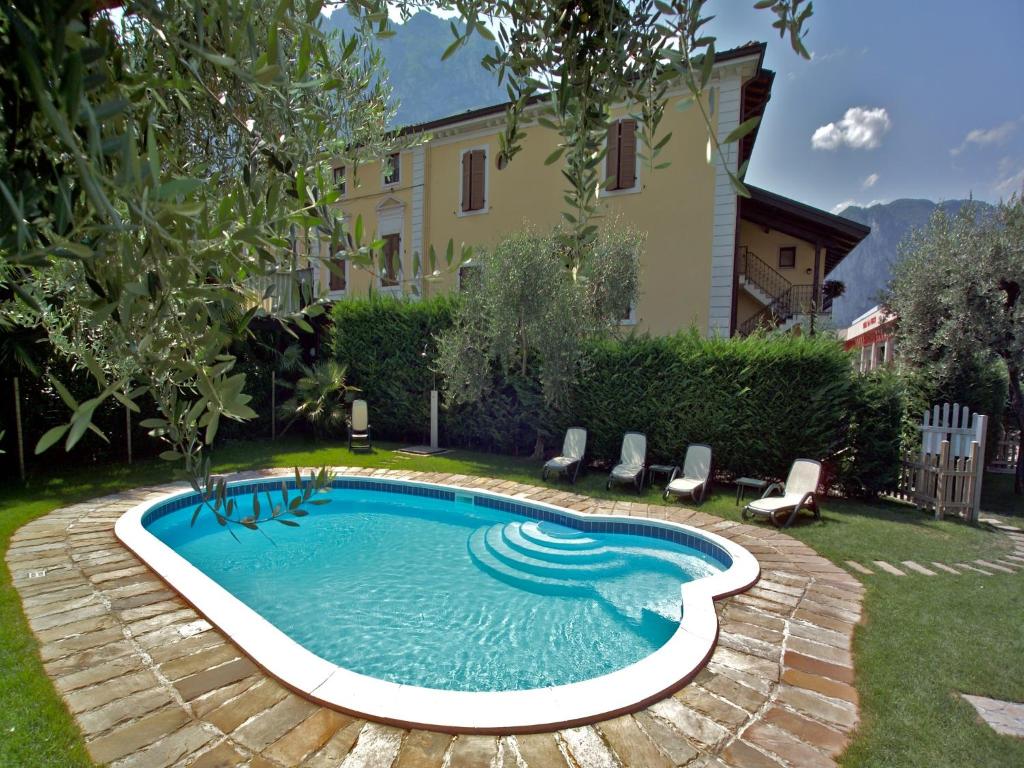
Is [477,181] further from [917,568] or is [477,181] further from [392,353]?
[917,568]

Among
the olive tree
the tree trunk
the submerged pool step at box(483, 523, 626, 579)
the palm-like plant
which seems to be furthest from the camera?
the palm-like plant

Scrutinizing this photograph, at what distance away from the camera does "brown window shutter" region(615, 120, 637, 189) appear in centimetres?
1600

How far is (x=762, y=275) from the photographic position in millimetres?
18109

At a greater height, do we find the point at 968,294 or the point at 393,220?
the point at 393,220

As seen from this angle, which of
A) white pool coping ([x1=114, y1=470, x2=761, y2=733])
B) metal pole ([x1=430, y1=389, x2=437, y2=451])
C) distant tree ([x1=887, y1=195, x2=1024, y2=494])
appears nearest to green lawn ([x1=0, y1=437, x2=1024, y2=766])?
white pool coping ([x1=114, y1=470, x2=761, y2=733])

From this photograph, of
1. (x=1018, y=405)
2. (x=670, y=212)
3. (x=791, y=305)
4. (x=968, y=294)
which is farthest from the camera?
(x=791, y=305)

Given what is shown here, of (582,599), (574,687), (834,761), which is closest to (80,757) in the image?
(574,687)

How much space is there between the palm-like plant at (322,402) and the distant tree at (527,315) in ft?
8.96

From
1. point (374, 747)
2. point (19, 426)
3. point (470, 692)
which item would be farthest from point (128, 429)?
point (374, 747)

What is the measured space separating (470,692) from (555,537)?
3.61m

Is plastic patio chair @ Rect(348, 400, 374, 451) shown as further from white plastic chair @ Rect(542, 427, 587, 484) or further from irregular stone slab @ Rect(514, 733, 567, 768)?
irregular stone slab @ Rect(514, 733, 567, 768)

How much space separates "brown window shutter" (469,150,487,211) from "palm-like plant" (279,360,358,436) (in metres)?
8.38

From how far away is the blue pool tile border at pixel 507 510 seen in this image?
7180mm

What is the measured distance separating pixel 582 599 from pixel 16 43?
6.38 m
